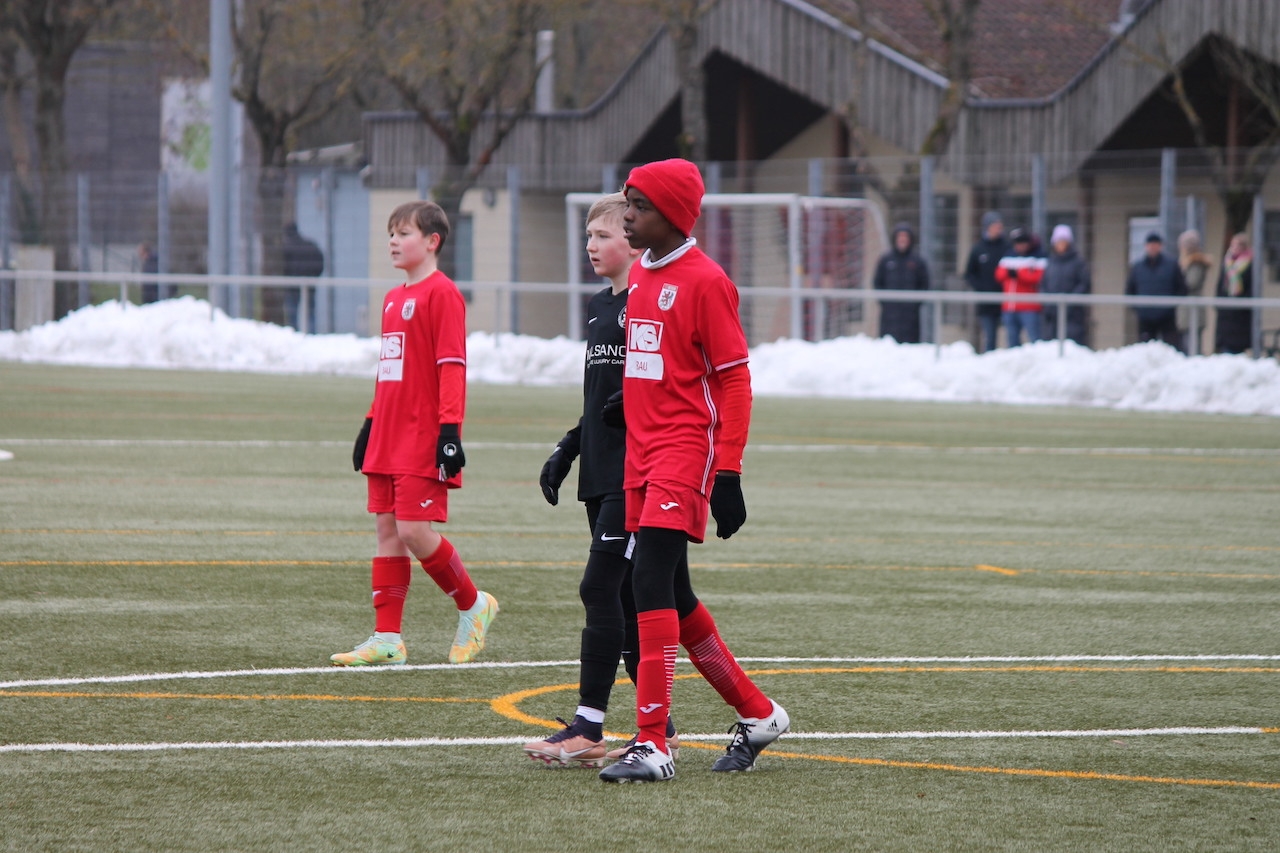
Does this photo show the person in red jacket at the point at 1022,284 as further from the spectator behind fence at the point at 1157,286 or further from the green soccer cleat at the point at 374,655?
the green soccer cleat at the point at 374,655

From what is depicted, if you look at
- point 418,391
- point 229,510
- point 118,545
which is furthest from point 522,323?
point 418,391

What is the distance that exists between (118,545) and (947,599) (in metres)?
4.38

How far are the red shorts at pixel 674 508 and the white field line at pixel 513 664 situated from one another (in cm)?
201

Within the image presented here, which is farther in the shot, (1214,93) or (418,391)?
(1214,93)

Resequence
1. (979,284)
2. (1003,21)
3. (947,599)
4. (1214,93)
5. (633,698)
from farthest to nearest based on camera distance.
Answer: (1003,21)
(1214,93)
(979,284)
(947,599)
(633,698)

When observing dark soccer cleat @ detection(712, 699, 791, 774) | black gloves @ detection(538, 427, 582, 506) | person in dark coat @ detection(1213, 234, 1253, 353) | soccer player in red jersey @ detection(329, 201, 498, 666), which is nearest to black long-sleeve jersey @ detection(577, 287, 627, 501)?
black gloves @ detection(538, 427, 582, 506)

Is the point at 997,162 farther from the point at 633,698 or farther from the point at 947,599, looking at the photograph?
the point at 633,698

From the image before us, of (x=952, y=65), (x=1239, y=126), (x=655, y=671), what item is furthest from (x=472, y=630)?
(x=1239, y=126)

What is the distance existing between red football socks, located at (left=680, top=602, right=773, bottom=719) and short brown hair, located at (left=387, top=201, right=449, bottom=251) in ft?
7.09

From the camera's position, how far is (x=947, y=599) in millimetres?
9328

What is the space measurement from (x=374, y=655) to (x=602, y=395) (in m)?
1.83

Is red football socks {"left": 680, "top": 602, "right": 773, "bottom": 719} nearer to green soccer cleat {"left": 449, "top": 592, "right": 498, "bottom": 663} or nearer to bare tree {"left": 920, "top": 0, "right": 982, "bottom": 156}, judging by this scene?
green soccer cleat {"left": 449, "top": 592, "right": 498, "bottom": 663}

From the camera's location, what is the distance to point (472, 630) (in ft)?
24.6

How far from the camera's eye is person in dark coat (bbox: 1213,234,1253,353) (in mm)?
23281
